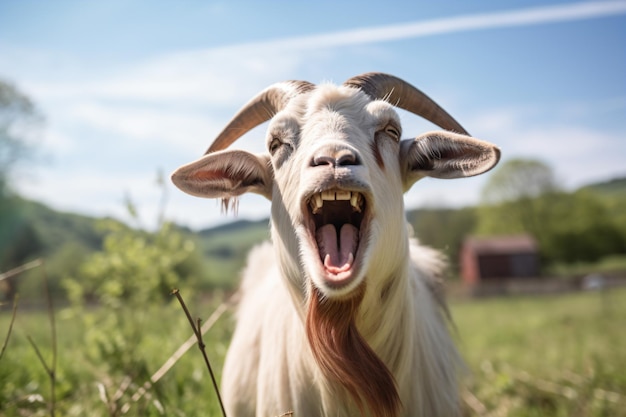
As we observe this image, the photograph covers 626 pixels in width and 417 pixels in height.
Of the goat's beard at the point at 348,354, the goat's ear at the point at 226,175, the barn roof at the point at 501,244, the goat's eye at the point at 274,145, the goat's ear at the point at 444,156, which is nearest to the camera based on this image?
the goat's beard at the point at 348,354

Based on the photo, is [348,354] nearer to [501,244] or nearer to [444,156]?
[444,156]

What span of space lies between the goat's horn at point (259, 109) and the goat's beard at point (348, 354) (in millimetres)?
1302

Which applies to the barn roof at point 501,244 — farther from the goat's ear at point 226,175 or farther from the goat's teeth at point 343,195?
the goat's teeth at point 343,195

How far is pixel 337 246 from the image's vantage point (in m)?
2.44

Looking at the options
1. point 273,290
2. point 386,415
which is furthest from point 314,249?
point 273,290

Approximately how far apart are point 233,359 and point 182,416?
66cm

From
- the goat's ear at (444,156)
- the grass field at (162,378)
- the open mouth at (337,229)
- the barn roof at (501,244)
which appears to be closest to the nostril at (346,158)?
the open mouth at (337,229)

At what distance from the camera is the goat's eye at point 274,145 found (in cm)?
291

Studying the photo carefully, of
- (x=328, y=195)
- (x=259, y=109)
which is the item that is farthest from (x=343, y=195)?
(x=259, y=109)

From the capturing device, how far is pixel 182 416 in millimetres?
3406

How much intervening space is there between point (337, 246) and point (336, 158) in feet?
1.39

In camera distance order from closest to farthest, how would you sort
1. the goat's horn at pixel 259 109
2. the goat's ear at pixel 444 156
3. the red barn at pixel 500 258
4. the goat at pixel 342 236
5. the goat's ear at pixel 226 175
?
1. the goat at pixel 342 236
2. the goat's ear at pixel 444 156
3. the goat's ear at pixel 226 175
4. the goat's horn at pixel 259 109
5. the red barn at pixel 500 258

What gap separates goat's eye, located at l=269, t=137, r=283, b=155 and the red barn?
6348 cm

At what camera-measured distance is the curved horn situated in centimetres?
322
